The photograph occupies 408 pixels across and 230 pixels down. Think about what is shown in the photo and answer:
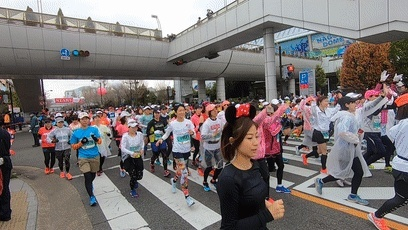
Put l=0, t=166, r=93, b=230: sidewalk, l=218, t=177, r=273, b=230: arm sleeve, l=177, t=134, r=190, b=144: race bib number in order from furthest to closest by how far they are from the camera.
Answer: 1. l=177, t=134, r=190, b=144: race bib number
2. l=0, t=166, r=93, b=230: sidewalk
3. l=218, t=177, r=273, b=230: arm sleeve

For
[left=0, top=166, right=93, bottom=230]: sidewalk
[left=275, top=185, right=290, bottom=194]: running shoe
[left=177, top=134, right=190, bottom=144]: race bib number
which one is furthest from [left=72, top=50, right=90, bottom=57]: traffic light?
[left=275, top=185, right=290, bottom=194]: running shoe

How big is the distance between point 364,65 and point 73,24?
94.0 ft

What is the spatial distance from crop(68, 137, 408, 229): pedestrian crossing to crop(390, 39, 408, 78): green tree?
79.6 ft

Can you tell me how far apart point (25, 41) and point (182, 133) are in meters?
18.0

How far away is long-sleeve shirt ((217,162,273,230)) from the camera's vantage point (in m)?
1.73

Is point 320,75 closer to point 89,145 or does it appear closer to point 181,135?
point 181,135

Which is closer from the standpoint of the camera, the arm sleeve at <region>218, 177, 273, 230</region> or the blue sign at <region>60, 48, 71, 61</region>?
the arm sleeve at <region>218, 177, 273, 230</region>

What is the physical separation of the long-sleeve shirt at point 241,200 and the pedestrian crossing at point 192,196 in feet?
8.22

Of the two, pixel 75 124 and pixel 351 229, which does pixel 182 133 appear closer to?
pixel 351 229

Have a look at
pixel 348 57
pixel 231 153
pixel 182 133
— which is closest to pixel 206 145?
pixel 182 133

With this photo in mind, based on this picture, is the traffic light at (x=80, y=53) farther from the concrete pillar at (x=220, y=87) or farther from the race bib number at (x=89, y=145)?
the race bib number at (x=89, y=145)

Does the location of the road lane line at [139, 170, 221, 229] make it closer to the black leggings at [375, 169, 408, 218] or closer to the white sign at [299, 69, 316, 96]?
the black leggings at [375, 169, 408, 218]

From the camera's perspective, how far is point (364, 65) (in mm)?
28094

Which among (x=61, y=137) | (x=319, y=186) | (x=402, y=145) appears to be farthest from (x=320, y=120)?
(x=61, y=137)
